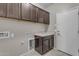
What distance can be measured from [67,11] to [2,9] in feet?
4.63

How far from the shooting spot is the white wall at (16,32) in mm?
1094

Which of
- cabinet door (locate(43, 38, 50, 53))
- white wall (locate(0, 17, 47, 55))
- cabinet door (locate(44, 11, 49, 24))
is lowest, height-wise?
cabinet door (locate(43, 38, 50, 53))

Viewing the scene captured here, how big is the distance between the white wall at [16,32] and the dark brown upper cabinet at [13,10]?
0.28 feet

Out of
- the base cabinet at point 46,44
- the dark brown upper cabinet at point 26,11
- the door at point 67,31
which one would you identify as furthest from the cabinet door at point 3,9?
the door at point 67,31

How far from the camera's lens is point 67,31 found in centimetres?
179

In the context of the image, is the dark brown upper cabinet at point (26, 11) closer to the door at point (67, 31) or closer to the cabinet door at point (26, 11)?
the cabinet door at point (26, 11)

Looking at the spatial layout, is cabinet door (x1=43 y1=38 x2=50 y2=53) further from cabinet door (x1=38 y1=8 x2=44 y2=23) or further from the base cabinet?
cabinet door (x1=38 y1=8 x2=44 y2=23)

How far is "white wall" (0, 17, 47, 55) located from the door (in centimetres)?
58

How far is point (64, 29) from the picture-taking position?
1.84 m

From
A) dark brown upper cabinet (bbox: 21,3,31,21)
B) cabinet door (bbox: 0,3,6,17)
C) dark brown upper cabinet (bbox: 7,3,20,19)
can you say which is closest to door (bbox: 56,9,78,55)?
dark brown upper cabinet (bbox: 21,3,31,21)

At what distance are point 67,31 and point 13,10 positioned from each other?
1363mm

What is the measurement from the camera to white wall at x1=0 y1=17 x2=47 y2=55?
109 cm

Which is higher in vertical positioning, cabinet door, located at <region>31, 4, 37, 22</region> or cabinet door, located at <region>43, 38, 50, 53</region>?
cabinet door, located at <region>31, 4, 37, 22</region>

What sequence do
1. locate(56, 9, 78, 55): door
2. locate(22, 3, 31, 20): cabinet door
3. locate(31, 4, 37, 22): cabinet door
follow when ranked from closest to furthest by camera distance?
locate(22, 3, 31, 20): cabinet door
locate(31, 4, 37, 22): cabinet door
locate(56, 9, 78, 55): door
